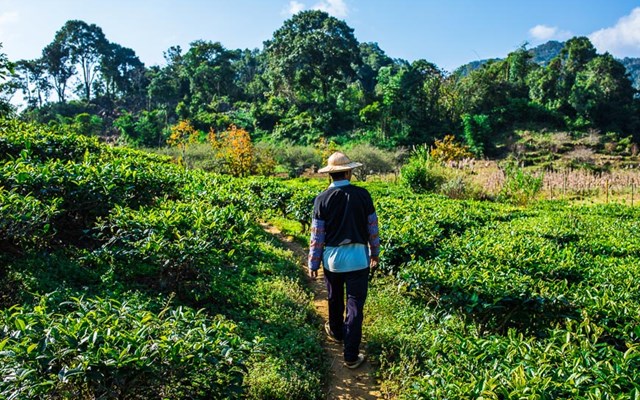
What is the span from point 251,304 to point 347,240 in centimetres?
149

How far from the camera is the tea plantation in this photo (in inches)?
80.1

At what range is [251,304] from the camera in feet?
14.8

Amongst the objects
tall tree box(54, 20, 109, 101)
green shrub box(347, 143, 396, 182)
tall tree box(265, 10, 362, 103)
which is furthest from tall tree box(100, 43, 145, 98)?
green shrub box(347, 143, 396, 182)

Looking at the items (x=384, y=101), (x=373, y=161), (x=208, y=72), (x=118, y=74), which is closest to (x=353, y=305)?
(x=373, y=161)

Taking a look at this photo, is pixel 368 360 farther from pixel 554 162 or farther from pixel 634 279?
pixel 554 162

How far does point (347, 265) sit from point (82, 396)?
2.29 meters

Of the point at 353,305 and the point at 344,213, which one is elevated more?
the point at 344,213

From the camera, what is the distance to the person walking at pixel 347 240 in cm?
375

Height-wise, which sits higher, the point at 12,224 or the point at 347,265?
the point at 12,224

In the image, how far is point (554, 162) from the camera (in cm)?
2739

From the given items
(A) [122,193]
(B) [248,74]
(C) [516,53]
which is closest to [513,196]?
(A) [122,193]

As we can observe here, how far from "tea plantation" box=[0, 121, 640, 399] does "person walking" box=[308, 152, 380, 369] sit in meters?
0.39

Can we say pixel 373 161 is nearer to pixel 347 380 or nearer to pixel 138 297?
pixel 347 380

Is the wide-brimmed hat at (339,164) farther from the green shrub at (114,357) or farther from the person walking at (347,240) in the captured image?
the green shrub at (114,357)
